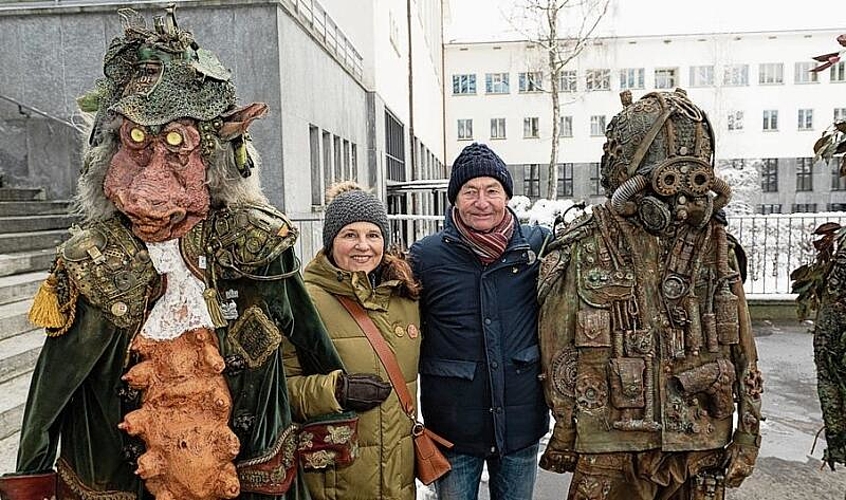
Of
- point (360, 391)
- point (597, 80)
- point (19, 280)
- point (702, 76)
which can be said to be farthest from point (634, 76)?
point (360, 391)

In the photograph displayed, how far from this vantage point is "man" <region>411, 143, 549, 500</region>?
2.59m

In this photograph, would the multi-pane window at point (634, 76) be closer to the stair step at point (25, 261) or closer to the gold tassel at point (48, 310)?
the stair step at point (25, 261)

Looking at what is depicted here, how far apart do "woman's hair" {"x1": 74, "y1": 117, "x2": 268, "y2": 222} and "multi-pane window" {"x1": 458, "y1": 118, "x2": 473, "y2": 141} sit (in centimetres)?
3317

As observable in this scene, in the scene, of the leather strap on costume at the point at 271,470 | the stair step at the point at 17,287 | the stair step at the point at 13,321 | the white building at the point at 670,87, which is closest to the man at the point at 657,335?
the leather strap on costume at the point at 271,470

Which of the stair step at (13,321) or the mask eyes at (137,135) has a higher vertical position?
the mask eyes at (137,135)

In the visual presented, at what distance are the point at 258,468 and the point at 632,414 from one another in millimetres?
1287

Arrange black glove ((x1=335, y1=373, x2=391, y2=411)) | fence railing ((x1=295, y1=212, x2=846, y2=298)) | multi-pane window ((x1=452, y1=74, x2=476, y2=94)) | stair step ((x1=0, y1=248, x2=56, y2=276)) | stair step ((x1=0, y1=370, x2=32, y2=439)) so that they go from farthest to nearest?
multi-pane window ((x1=452, y1=74, x2=476, y2=94)) → fence railing ((x1=295, y1=212, x2=846, y2=298)) → stair step ((x1=0, y1=248, x2=56, y2=276)) → stair step ((x1=0, y1=370, x2=32, y2=439)) → black glove ((x1=335, y1=373, x2=391, y2=411))

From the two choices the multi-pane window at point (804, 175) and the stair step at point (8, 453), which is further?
the multi-pane window at point (804, 175)

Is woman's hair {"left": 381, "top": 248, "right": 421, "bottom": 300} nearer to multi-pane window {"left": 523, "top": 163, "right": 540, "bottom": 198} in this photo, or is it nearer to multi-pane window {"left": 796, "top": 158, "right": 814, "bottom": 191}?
multi-pane window {"left": 523, "top": 163, "right": 540, "bottom": 198}

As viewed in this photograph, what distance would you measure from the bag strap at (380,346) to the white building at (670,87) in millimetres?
30312

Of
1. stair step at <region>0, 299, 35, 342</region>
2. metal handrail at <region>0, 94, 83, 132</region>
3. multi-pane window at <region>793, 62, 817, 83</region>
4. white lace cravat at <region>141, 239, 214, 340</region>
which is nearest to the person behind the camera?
white lace cravat at <region>141, 239, 214, 340</region>

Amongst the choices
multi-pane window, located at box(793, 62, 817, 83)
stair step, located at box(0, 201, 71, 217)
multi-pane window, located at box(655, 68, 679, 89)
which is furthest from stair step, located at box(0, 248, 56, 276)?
multi-pane window, located at box(793, 62, 817, 83)

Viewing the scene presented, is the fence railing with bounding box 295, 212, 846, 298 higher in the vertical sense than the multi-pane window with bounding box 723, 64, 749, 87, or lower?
lower

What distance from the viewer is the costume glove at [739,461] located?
2.40m
